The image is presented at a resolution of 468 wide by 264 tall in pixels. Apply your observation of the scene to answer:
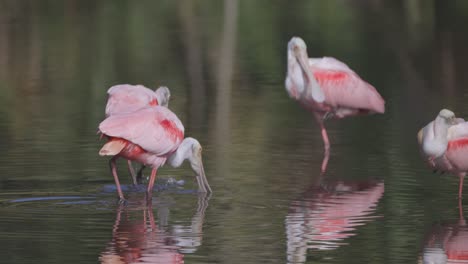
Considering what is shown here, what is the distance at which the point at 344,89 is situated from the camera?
15078 mm

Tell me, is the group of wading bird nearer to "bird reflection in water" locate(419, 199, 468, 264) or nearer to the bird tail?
the bird tail

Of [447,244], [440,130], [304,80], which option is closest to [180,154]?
[440,130]

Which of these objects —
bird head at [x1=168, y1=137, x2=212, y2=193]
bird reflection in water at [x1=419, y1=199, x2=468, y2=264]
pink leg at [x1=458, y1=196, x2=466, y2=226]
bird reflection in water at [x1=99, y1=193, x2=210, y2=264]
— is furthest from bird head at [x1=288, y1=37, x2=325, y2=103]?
bird reflection in water at [x1=419, y1=199, x2=468, y2=264]

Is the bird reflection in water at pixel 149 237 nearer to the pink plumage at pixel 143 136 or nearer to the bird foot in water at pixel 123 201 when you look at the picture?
the bird foot in water at pixel 123 201

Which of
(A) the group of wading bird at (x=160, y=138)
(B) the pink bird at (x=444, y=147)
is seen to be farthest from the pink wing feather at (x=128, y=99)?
(B) the pink bird at (x=444, y=147)

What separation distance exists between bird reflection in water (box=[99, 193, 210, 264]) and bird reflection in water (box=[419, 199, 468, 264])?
1463 millimetres

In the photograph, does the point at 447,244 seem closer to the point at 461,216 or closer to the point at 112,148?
the point at 461,216

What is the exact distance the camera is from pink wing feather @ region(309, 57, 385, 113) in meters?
15.0

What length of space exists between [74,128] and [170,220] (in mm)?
5171

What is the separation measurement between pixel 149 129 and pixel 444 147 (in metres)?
2.26

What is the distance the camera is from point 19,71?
21.9m

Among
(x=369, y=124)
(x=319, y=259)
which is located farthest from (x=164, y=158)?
(x=369, y=124)

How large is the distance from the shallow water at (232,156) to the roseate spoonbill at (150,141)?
0.22m

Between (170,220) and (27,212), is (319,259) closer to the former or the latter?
(170,220)
